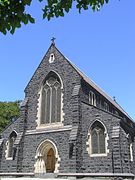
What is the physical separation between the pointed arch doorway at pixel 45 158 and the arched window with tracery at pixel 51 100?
7.15ft

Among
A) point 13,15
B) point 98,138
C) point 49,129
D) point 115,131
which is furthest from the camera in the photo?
point 49,129

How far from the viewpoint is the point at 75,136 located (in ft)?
66.1

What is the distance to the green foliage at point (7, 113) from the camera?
43.8m

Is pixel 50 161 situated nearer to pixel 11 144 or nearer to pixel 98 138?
pixel 11 144

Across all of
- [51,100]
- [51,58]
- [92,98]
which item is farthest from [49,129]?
[51,58]

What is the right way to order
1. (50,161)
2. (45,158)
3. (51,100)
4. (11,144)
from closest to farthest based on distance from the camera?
(45,158) < (50,161) < (51,100) < (11,144)

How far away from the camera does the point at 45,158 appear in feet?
76.4

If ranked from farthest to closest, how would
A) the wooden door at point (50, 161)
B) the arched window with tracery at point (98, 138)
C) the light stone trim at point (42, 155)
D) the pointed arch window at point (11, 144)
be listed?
the pointed arch window at point (11, 144)
the wooden door at point (50, 161)
the light stone trim at point (42, 155)
the arched window with tracery at point (98, 138)

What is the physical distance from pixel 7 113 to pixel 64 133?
2511 cm

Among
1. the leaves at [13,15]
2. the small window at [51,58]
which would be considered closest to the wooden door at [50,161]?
the small window at [51,58]

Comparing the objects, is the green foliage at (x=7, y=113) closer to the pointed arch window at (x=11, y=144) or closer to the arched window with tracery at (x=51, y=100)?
the pointed arch window at (x=11, y=144)

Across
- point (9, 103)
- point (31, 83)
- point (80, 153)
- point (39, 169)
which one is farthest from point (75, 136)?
point (9, 103)

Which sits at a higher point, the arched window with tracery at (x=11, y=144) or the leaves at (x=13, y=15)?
the leaves at (x=13, y=15)

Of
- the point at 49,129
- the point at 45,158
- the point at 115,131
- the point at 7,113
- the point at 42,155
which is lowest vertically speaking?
the point at 45,158
